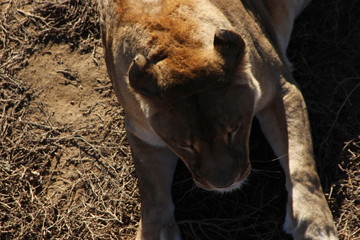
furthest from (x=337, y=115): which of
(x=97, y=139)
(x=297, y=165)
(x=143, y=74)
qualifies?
(x=97, y=139)

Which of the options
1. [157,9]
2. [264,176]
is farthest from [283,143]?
[157,9]

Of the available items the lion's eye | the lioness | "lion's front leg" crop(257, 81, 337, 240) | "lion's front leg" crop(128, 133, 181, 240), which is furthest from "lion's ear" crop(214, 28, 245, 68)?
"lion's front leg" crop(128, 133, 181, 240)

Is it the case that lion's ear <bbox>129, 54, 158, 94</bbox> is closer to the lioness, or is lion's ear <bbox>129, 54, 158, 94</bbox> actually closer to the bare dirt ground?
the lioness

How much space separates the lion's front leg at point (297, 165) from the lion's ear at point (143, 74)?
108cm

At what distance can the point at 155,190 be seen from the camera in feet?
13.6

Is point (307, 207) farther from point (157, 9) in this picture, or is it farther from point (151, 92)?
point (157, 9)

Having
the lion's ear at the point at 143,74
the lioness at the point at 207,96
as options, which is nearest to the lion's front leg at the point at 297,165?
the lioness at the point at 207,96

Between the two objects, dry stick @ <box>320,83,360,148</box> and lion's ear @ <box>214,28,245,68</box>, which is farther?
dry stick @ <box>320,83,360,148</box>

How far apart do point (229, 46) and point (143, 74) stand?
1.64 feet

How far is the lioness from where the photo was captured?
3.23 m

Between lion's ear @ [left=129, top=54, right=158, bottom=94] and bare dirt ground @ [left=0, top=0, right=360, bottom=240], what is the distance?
1.28m

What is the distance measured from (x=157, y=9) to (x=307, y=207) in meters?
→ 1.59

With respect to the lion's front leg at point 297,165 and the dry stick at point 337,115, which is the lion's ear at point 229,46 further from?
the dry stick at point 337,115

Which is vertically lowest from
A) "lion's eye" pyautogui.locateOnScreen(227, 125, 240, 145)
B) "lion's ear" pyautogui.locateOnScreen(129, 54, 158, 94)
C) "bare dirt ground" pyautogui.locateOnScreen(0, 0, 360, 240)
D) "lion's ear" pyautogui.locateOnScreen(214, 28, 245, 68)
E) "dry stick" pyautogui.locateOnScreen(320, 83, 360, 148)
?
"bare dirt ground" pyautogui.locateOnScreen(0, 0, 360, 240)
